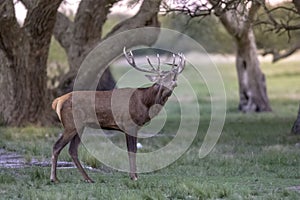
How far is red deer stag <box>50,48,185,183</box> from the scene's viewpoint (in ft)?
38.2

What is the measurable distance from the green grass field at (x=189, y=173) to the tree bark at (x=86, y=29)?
124 inches

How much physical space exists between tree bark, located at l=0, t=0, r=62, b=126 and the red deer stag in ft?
25.3

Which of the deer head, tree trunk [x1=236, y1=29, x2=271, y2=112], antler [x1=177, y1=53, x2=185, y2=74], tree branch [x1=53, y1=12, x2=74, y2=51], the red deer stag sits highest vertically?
tree branch [x1=53, y1=12, x2=74, y2=51]

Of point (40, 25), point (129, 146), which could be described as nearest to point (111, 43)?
point (40, 25)

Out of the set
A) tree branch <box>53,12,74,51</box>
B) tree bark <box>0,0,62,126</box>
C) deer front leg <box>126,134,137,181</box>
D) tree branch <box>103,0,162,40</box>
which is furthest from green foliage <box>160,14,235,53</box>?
deer front leg <box>126,134,137,181</box>

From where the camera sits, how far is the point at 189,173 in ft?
42.6

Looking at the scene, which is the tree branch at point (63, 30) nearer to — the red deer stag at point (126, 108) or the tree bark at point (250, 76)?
the tree bark at point (250, 76)

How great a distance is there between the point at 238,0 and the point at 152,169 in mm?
5048

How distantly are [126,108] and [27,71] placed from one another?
28.4 feet

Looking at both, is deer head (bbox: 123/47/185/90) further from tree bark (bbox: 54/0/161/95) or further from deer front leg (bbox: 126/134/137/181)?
tree bark (bbox: 54/0/161/95)

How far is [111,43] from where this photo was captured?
67.9ft

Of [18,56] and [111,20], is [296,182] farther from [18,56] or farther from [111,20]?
[111,20]

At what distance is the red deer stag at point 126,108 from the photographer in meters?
11.6

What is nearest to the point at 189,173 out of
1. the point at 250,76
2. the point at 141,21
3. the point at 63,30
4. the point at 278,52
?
the point at 141,21
